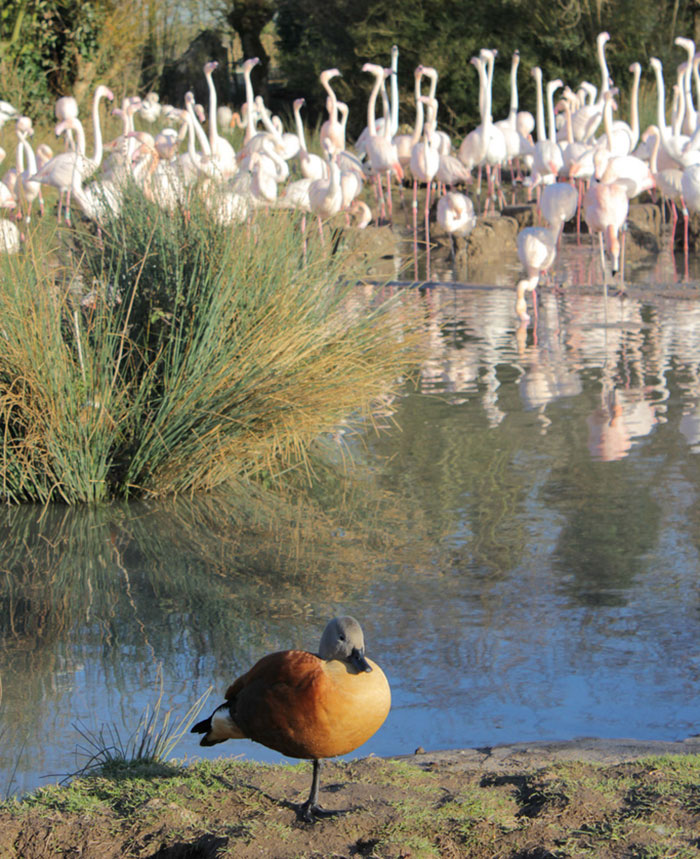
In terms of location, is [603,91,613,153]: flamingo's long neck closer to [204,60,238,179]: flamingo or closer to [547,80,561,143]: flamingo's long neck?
[547,80,561,143]: flamingo's long neck

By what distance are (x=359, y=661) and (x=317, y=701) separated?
0.13 meters

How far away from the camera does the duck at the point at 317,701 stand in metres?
2.47

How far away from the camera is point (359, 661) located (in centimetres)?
249

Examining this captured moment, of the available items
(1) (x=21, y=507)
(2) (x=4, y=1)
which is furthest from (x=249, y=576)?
(2) (x=4, y=1)

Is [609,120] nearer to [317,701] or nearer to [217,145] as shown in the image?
[217,145]

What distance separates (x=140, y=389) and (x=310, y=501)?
3.30 ft

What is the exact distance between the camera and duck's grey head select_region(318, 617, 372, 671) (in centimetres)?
250

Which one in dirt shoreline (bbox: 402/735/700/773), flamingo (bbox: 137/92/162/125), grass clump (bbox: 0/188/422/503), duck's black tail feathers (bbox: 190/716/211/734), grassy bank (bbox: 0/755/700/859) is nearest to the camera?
grassy bank (bbox: 0/755/700/859)

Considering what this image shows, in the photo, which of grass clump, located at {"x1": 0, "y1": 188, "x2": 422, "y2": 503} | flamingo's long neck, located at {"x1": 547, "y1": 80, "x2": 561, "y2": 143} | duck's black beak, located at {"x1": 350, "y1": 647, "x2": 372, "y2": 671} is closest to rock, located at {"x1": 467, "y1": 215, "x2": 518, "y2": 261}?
flamingo's long neck, located at {"x1": 547, "y1": 80, "x2": 561, "y2": 143}

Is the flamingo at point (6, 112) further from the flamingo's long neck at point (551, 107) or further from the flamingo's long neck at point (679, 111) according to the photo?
the flamingo's long neck at point (679, 111)

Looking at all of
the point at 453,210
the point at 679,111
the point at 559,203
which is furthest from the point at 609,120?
the point at 559,203

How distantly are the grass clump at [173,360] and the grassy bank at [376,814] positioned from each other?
2665mm

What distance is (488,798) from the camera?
8.61ft

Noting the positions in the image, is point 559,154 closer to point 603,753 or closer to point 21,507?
point 21,507
